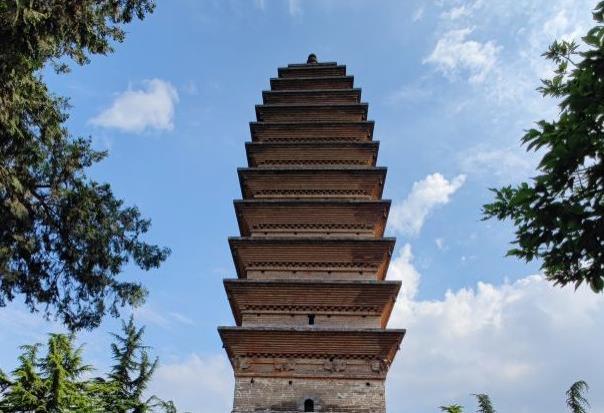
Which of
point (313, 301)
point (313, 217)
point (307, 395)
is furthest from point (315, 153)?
point (307, 395)

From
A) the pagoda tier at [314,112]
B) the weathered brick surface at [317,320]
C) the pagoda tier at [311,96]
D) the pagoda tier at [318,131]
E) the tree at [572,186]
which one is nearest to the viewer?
the tree at [572,186]

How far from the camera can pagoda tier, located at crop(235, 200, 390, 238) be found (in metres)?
17.4

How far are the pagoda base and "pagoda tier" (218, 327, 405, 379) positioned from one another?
0.15 metres

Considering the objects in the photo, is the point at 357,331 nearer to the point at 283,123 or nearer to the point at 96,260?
the point at 96,260

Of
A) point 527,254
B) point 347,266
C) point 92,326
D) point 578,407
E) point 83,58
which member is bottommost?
point 527,254

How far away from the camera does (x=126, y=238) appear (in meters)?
13.4

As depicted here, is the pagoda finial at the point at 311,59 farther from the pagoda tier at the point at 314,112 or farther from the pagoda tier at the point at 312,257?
the pagoda tier at the point at 312,257

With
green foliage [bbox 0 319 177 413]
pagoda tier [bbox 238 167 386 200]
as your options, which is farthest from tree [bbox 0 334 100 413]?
pagoda tier [bbox 238 167 386 200]

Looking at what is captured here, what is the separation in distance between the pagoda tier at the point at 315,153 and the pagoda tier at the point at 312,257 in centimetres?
431

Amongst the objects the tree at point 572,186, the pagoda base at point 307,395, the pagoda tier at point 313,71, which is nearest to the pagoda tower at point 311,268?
the pagoda base at point 307,395

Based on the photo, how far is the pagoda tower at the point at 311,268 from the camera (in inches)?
553

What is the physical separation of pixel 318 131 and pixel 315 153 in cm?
133

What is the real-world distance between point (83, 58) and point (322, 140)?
35.8 feet

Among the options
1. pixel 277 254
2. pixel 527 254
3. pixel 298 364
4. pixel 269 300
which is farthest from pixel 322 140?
pixel 527 254
